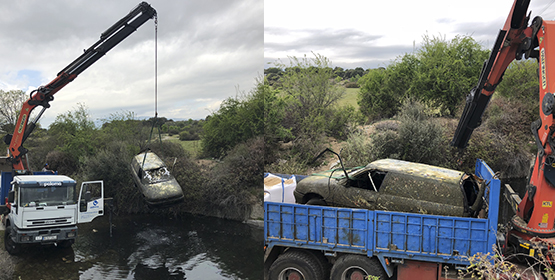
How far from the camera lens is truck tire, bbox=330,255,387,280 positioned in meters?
6.14

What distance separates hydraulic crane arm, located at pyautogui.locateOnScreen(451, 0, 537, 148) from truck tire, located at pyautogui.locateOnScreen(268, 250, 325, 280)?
536 centimetres

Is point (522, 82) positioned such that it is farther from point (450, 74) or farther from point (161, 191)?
point (161, 191)

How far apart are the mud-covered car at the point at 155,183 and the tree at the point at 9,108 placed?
16071 millimetres

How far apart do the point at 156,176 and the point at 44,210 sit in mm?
3174

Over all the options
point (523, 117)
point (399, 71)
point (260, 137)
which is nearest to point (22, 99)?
point (260, 137)

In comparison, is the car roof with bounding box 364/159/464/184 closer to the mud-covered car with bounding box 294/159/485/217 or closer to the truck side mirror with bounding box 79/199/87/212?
the mud-covered car with bounding box 294/159/485/217

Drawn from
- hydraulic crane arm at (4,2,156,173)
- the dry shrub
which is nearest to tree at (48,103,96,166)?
the dry shrub

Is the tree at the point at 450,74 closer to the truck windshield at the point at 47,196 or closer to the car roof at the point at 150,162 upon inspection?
the car roof at the point at 150,162

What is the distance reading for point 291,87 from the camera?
2083 centimetres

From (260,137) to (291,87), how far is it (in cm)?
392

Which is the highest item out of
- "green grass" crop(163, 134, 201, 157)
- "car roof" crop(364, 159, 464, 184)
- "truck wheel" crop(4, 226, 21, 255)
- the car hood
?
"car roof" crop(364, 159, 464, 184)

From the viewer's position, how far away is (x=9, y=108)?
2284cm

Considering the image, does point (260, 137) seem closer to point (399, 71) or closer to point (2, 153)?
point (399, 71)

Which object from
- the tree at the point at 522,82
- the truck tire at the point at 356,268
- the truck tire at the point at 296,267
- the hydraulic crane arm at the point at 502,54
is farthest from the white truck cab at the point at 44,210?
the tree at the point at 522,82
